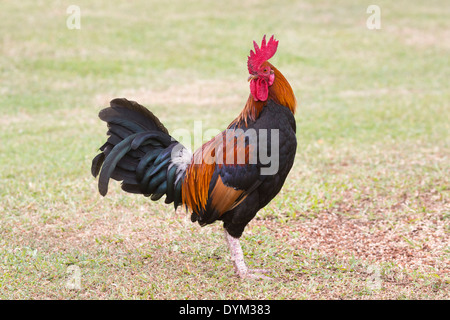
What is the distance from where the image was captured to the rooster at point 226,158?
4395mm

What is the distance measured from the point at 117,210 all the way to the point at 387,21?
1554 centimetres

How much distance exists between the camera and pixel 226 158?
4520 mm

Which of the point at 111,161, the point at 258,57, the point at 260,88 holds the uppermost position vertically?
the point at 258,57

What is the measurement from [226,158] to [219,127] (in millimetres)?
5532

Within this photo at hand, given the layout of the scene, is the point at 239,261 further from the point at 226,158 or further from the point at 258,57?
the point at 258,57

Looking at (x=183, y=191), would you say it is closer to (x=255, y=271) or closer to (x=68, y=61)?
(x=255, y=271)

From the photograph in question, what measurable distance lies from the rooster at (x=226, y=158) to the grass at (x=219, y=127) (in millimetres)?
763

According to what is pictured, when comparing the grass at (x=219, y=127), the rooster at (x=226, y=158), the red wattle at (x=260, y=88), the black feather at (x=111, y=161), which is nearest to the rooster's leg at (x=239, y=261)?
the rooster at (x=226, y=158)

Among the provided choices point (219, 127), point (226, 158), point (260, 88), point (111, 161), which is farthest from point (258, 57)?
point (219, 127)

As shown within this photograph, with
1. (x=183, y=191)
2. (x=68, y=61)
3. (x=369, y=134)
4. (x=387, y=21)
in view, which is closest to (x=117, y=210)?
(x=183, y=191)

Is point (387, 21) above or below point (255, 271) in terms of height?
above

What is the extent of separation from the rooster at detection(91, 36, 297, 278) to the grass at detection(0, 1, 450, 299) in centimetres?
76
